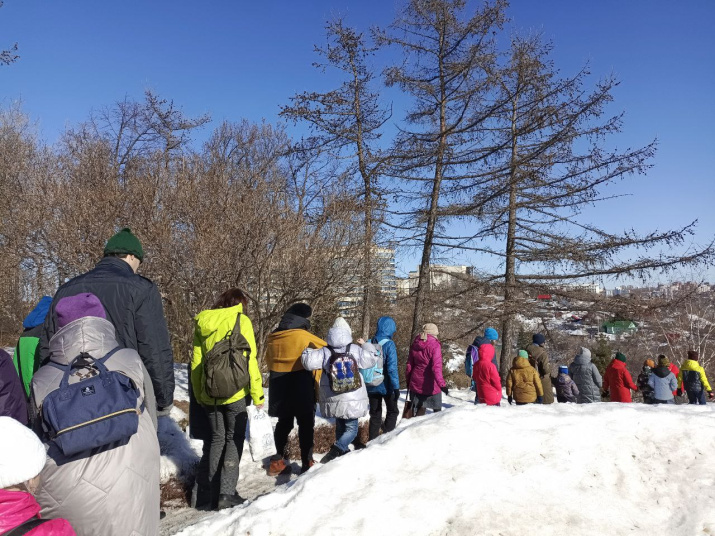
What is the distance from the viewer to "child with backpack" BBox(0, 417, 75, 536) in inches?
66.1

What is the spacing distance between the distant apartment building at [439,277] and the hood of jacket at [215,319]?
9.80 meters

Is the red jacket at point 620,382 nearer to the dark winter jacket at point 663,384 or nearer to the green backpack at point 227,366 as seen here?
the dark winter jacket at point 663,384

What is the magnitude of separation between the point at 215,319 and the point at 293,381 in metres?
1.20

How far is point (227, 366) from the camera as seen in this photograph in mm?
4035

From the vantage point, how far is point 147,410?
8.71 ft

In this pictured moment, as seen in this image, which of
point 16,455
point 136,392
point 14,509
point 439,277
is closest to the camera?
point 14,509

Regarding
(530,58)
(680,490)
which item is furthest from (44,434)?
(530,58)

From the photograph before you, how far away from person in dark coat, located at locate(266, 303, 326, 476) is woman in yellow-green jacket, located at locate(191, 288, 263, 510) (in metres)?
0.71

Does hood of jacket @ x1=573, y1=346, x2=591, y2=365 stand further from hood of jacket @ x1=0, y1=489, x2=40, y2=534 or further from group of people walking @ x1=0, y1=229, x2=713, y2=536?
hood of jacket @ x1=0, y1=489, x2=40, y2=534

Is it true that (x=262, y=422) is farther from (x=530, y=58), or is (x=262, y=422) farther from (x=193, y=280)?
(x=530, y=58)

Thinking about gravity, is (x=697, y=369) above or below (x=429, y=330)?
below

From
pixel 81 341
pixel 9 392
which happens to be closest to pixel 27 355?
pixel 9 392

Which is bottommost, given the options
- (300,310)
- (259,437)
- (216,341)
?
(259,437)

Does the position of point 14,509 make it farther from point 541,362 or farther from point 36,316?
point 541,362
